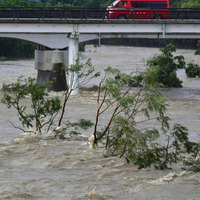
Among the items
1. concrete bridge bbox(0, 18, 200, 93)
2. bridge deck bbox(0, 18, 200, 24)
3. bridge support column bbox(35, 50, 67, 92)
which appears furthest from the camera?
bridge support column bbox(35, 50, 67, 92)

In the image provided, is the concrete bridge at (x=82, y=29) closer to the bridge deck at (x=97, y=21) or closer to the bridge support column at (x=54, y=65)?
the bridge deck at (x=97, y=21)

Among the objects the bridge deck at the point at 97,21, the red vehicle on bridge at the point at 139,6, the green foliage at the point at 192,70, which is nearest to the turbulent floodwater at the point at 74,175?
the bridge deck at the point at 97,21

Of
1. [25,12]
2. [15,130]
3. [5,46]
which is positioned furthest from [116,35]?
[5,46]

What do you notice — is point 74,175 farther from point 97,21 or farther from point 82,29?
point 82,29

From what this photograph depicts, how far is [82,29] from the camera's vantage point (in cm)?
4472

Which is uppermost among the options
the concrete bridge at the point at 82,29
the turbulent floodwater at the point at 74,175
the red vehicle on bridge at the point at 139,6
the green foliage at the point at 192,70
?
the red vehicle on bridge at the point at 139,6

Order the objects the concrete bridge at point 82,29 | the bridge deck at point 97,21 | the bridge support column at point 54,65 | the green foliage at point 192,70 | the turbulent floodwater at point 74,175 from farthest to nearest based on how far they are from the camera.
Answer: the green foliage at point 192,70 < the bridge support column at point 54,65 < the concrete bridge at point 82,29 < the bridge deck at point 97,21 < the turbulent floodwater at point 74,175

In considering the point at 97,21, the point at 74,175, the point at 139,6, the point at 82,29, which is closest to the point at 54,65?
the point at 82,29

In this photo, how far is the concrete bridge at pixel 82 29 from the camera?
43.9 metres

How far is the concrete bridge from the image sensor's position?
4394cm

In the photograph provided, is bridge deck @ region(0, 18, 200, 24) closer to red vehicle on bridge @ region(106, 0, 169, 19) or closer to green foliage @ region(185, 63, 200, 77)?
red vehicle on bridge @ region(106, 0, 169, 19)

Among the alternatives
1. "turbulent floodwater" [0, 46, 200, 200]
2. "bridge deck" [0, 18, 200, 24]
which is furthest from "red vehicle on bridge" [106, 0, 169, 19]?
"turbulent floodwater" [0, 46, 200, 200]

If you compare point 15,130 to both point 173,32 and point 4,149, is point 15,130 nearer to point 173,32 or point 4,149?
point 4,149

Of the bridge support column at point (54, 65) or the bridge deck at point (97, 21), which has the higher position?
the bridge deck at point (97, 21)
